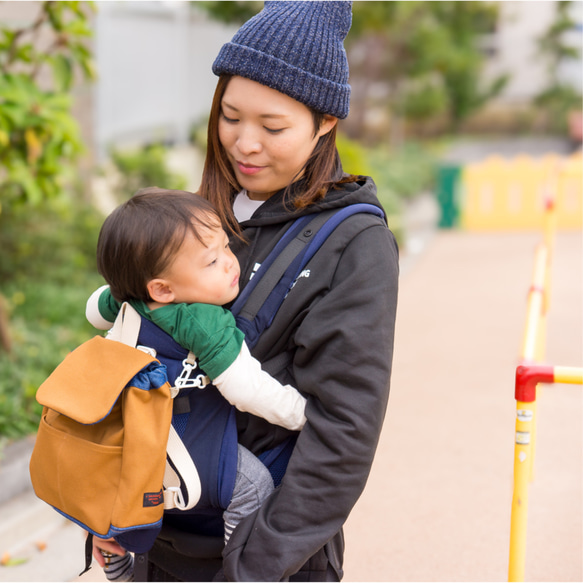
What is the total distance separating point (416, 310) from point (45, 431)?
553cm

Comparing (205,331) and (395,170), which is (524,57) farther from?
(205,331)

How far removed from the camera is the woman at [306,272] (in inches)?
59.2

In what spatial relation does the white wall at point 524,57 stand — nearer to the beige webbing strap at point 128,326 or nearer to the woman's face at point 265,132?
the woman's face at point 265,132

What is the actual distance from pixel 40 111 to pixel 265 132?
2.69 meters

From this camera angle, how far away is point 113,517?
1.52 meters

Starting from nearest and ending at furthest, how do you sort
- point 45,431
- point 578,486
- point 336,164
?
point 45,431
point 336,164
point 578,486

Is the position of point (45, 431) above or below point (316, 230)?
below

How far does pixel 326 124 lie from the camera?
1737 millimetres

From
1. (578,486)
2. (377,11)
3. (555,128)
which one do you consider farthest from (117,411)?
(555,128)

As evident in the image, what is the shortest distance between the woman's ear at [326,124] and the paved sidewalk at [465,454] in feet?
6.57

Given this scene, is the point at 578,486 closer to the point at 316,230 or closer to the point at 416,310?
the point at 316,230

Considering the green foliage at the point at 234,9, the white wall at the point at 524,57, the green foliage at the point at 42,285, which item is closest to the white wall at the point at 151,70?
the green foliage at the point at 234,9

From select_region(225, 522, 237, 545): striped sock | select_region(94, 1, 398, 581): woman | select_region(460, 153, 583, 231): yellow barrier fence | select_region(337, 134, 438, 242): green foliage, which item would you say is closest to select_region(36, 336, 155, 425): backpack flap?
select_region(94, 1, 398, 581): woman

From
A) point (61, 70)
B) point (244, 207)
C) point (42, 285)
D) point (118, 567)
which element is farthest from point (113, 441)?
point (42, 285)
